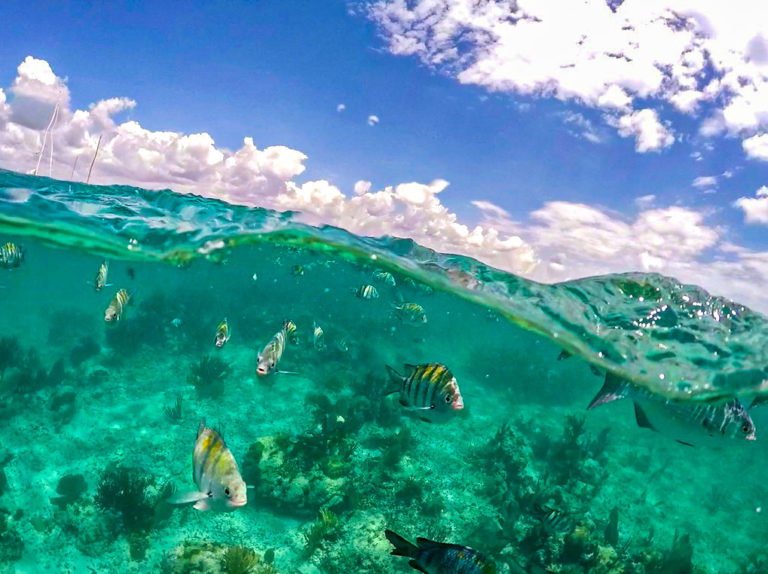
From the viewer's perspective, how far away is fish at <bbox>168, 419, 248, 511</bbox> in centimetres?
383

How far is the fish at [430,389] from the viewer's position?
4.71 m

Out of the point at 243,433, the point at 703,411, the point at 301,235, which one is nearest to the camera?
the point at 703,411

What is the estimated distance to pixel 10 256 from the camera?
348 inches

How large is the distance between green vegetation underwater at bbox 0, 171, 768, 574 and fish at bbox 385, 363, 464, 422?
0.13ft

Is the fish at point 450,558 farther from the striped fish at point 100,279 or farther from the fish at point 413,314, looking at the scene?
the striped fish at point 100,279

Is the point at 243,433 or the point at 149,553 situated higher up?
the point at 243,433

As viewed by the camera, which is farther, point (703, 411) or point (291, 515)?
point (291, 515)

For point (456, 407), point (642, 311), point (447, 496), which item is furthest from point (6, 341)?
point (642, 311)

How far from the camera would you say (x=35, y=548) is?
8328mm

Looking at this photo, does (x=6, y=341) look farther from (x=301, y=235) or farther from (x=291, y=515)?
(x=291, y=515)

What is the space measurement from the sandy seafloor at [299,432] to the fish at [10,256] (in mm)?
5127

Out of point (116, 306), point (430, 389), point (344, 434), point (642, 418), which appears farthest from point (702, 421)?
point (116, 306)

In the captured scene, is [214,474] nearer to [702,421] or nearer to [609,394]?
[702,421]

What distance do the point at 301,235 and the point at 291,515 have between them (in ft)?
27.8
